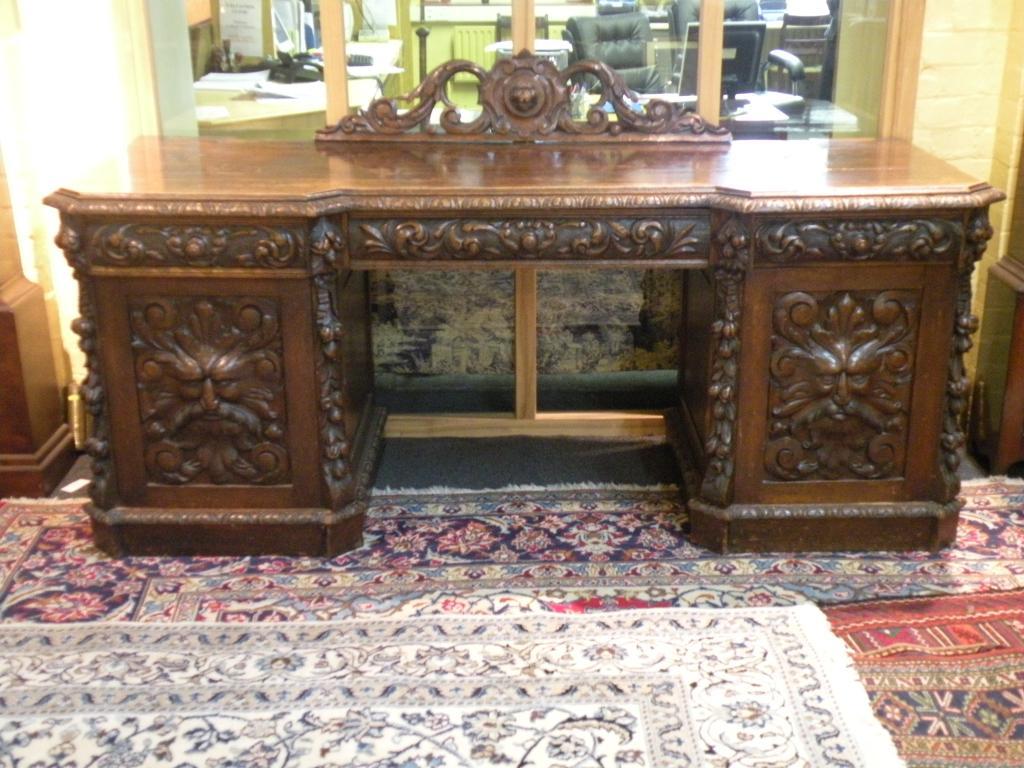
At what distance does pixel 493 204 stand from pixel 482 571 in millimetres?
872

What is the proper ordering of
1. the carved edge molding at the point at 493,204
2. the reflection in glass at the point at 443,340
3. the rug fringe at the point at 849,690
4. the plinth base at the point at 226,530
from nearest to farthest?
the rug fringe at the point at 849,690, the carved edge molding at the point at 493,204, the plinth base at the point at 226,530, the reflection in glass at the point at 443,340

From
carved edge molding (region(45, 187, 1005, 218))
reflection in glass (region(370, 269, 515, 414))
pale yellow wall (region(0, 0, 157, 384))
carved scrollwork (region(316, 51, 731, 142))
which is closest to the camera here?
carved edge molding (region(45, 187, 1005, 218))

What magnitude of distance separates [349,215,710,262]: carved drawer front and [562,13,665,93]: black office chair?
0.75 meters

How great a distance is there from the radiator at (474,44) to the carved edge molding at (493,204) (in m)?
0.76

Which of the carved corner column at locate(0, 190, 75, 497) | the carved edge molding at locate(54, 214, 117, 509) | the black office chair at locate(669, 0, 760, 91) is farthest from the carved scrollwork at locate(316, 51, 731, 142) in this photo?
the carved corner column at locate(0, 190, 75, 497)

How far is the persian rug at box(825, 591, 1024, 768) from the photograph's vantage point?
2.13 metres

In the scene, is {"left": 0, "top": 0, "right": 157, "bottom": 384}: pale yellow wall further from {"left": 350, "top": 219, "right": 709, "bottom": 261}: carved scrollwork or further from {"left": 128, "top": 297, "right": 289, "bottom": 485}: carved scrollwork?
{"left": 350, "top": 219, "right": 709, "bottom": 261}: carved scrollwork

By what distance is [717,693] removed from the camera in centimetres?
226

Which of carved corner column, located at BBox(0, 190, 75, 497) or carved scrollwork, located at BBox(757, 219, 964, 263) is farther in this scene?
carved corner column, located at BBox(0, 190, 75, 497)

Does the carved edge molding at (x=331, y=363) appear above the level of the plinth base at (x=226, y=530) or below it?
above

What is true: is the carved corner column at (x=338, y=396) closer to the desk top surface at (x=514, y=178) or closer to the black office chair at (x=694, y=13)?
the desk top surface at (x=514, y=178)

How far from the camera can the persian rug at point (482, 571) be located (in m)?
2.59

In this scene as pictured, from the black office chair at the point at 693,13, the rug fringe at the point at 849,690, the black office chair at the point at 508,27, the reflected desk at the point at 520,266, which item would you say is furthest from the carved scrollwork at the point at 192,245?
the rug fringe at the point at 849,690

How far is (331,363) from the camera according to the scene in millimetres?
2633
